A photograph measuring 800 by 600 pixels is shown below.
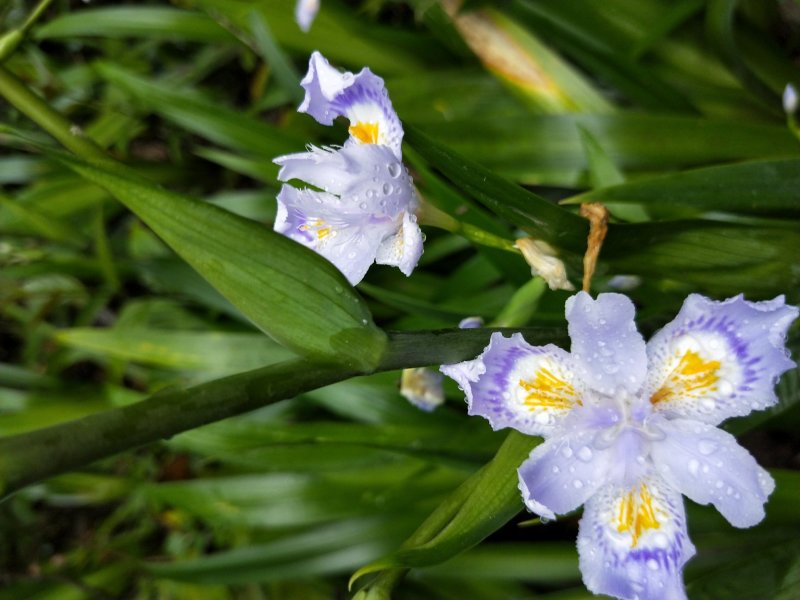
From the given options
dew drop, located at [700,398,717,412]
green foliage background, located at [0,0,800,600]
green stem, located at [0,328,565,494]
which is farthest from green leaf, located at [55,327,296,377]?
dew drop, located at [700,398,717,412]

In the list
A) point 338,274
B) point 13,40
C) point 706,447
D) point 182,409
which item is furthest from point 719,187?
point 13,40

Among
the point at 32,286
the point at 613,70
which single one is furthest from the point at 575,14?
the point at 32,286

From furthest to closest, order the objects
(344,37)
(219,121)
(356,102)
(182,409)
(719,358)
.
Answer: (344,37)
(219,121)
(356,102)
(719,358)
(182,409)

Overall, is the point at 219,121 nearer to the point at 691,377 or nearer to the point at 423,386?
the point at 423,386

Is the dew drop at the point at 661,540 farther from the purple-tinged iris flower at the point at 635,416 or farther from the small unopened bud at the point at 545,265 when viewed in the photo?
the small unopened bud at the point at 545,265

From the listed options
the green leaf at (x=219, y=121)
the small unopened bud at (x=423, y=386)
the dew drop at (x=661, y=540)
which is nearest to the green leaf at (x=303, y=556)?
the small unopened bud at (x=423, y=386)
